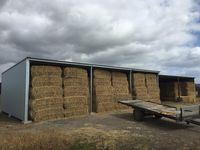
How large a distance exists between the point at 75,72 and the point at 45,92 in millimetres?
2589

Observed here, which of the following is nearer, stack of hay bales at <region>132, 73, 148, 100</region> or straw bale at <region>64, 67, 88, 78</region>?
straw bale at <region>64, 67, 88, 78</region>

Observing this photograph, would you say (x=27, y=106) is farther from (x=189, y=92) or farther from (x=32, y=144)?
(x=189, y=92)

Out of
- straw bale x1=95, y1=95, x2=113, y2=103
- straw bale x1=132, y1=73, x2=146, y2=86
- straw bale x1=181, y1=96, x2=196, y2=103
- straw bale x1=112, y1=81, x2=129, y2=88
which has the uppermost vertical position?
straw bale x1=132, y1=73, x2=146, y2=86

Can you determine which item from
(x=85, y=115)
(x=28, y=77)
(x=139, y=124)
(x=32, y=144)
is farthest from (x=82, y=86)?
(x=32, y=144)

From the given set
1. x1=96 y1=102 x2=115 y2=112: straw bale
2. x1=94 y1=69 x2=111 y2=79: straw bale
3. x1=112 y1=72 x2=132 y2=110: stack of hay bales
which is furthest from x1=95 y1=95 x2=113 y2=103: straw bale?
x1=94 y1=69 x2=111 y2=79: straw bale

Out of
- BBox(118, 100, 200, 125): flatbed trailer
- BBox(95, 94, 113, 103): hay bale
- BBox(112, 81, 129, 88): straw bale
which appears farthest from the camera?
BBox(112, 81, 129, 88): straw bale

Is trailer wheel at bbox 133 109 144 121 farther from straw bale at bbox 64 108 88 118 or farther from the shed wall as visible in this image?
the shed wall

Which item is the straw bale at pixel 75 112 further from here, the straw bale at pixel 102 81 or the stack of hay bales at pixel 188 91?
the stack of hay bales at pixel 188 91

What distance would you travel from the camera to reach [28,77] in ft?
49.9

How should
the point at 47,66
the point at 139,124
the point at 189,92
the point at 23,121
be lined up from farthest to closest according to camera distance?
the point at 189,92
the point at 47,66
the point at 23,121
the point at 139,124

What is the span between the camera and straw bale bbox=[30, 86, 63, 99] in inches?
600

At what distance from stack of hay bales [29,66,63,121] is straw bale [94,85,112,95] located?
2864mm

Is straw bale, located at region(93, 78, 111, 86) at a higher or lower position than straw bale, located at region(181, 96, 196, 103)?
higher

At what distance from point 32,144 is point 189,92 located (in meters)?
23.4
